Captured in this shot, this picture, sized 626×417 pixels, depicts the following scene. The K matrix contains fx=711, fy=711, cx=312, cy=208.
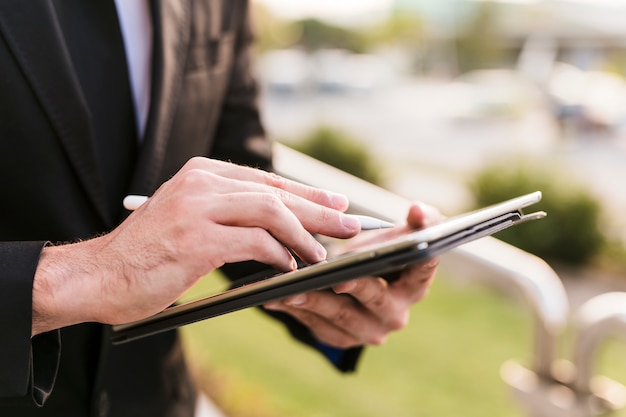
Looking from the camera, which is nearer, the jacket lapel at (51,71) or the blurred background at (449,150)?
the jacket lapel at (51,71)

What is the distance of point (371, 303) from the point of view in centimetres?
114

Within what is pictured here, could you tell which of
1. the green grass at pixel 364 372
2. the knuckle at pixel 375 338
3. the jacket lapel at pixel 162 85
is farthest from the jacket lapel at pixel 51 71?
the green grass at pixel 364 372

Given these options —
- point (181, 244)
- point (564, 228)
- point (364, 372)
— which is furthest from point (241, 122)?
point (564, 228)

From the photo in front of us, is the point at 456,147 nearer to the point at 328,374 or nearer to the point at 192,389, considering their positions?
the point at 328,374

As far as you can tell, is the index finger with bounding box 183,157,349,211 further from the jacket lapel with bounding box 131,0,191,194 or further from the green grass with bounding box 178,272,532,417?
the green grass with bounding box 178,272,532,417

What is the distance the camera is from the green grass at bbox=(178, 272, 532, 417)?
3.44 metres

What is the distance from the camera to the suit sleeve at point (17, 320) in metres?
0.84

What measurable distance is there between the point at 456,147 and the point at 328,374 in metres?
19.3

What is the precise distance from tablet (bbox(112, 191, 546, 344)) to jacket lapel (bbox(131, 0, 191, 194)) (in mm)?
432

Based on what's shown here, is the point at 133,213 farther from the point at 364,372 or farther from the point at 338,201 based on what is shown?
the point at 364,372

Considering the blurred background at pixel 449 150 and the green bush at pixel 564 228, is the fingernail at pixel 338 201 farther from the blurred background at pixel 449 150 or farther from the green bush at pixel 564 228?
the green bush at pixel 564 228

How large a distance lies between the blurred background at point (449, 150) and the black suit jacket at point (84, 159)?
0.21 m

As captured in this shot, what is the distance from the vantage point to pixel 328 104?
31453 mm

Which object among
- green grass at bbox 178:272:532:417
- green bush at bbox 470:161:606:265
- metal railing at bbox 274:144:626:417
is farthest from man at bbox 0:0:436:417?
green bush at bbox 470:161:606:265
